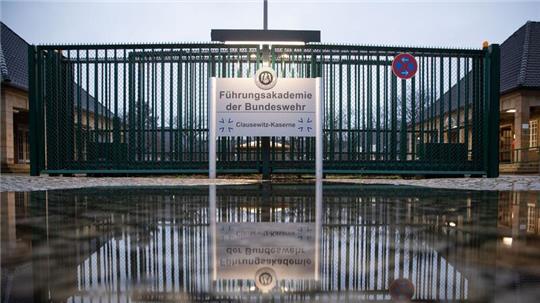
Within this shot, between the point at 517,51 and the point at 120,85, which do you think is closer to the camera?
the point at 120,85

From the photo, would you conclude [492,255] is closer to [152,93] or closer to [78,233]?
[78,233]

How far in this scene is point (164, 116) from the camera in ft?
31.2

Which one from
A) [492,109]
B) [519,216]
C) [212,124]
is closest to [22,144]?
[212,124]

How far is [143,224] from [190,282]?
4.66 feet

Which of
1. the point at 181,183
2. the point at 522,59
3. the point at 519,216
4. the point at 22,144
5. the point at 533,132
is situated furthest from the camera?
the point at 22,144

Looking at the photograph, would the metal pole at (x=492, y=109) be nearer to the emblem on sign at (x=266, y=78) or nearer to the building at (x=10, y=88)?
the emblem on sign at (x=266, y=78)

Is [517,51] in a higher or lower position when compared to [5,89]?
higher

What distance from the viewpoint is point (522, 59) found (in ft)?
63.5

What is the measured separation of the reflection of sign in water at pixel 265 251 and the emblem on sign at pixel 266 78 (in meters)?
6.33

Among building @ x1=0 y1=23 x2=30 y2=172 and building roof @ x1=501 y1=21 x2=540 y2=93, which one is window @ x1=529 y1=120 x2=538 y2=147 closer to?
building roof @ x1=501 y1=21 x2=540 y2=93

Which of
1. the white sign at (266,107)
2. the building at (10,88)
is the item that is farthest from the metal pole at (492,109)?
the building at (10,88)

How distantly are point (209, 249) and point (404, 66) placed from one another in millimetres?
9102

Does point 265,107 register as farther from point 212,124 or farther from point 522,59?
point 522,59

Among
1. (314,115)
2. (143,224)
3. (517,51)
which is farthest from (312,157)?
(517,51)
